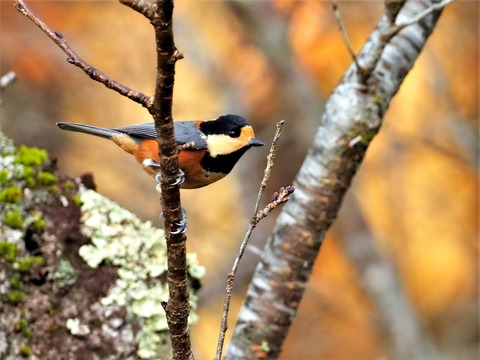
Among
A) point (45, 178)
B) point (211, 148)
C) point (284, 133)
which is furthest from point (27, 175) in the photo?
point (284, 133)

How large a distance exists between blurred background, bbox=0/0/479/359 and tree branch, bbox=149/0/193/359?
551cm

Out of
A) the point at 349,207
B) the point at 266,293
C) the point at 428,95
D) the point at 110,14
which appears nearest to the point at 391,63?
the point at 266,293

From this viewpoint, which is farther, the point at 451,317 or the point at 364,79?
the point at 451,317

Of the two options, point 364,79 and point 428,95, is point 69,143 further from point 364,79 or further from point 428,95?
point 364,79

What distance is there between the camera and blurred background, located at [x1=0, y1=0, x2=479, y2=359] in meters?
8.04

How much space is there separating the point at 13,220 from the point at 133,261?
0.52 meters

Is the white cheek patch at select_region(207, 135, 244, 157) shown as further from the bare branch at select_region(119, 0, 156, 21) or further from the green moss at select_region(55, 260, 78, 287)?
the bare branch at select_region(119, 0, 156, 21)

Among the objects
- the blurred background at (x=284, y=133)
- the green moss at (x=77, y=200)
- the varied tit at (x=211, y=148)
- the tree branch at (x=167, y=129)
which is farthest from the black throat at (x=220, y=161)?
the blurred background at (x=284, y=133)

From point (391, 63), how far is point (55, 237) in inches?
66.5

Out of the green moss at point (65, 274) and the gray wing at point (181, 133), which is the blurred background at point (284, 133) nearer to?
the gray wing at point (181, 133)

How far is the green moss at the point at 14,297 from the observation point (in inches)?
104

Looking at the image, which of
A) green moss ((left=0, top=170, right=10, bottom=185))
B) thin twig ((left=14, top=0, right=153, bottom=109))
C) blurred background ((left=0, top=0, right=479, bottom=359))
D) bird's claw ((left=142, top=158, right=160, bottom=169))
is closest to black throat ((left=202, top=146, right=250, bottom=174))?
bird's claw ((left=142, top=158, right=160, bottom=169))

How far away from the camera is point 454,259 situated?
9109mm

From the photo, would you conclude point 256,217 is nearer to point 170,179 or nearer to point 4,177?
point 170,179
